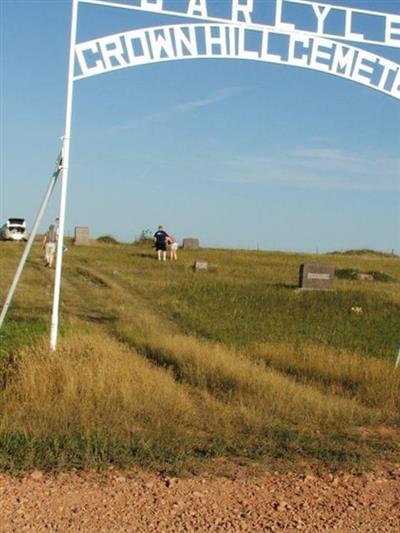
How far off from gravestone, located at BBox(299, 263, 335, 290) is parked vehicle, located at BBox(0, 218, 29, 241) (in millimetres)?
31382

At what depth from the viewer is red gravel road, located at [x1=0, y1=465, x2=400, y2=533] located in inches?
160

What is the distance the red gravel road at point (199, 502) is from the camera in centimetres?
406

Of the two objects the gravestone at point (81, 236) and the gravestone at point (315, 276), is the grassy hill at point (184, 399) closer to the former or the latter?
the gravestone at point (315, 276)

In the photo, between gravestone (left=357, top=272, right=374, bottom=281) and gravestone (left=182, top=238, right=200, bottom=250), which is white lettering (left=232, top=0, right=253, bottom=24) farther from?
gravestone (left=182, top=238, right=200, bottom=250)

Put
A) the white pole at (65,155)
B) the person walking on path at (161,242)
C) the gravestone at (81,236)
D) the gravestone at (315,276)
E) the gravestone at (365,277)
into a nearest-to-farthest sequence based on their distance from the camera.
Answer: the white pole at (65,155)
the gravestone at (315,276)
the gravestone at (365,277)
the person walking on path at (161,242)
the gravestone at (81,236)

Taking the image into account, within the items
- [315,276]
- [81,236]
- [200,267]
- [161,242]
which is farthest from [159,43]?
[81,236]

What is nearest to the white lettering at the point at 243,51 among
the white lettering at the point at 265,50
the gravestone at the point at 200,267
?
the white lettering at the point at 265,50

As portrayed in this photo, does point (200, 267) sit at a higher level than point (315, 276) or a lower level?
lower

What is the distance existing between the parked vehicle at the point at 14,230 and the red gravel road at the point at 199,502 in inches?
1854

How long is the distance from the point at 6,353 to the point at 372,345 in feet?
23.0

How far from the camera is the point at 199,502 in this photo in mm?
4363

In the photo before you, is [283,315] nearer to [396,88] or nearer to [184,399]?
[396,88]

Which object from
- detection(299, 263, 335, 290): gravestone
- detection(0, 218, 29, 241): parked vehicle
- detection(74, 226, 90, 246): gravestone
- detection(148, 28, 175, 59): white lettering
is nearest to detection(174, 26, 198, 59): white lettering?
detection(148, 28, 175, 59): white lettering

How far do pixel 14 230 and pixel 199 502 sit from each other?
48.2 metres
